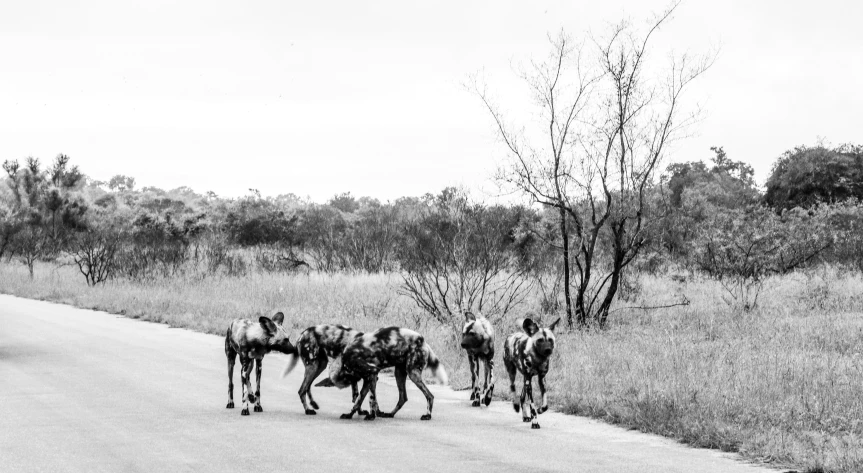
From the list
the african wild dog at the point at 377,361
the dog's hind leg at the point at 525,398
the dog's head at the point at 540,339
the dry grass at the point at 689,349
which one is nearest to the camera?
the dry grass at the point at 689,349

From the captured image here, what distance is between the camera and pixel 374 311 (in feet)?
71.2

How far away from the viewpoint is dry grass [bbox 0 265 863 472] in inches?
383

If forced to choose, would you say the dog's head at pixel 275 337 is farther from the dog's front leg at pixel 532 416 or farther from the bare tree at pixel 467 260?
the bare tree at pixel 467 260

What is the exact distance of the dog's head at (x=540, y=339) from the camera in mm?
10047

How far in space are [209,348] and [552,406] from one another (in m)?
7.87

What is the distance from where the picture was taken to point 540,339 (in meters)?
10.1

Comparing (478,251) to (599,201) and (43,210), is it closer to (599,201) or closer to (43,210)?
(599,201)

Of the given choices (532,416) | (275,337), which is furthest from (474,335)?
(275,337)

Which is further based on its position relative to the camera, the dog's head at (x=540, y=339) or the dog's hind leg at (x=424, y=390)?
the dog's hind leg at (x=424, y=390)

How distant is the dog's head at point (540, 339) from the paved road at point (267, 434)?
789 mm

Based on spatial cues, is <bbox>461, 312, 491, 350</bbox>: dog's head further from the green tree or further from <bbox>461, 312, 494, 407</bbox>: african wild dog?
the green tree

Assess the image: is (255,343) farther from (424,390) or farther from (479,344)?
(479,344)

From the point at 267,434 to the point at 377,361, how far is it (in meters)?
1.36

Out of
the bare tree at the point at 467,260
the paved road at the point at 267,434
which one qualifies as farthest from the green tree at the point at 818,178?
the paved road at the point at 267,434
